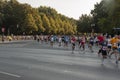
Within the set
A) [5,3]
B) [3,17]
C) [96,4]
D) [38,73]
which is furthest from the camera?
[5,3]

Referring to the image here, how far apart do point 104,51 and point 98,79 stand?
775 cm

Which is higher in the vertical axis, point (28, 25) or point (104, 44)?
point (28, 25)

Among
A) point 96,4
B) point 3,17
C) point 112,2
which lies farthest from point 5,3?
point 112,2

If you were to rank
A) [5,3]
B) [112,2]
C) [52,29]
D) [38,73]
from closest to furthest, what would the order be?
[38,73] < [112,2] < [5,3] < [52,29]

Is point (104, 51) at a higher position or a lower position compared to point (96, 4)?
lower

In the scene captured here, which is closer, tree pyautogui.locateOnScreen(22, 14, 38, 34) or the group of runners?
the group of runners

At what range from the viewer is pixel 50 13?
635 feet

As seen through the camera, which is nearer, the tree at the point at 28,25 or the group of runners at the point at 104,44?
the group of runners at the point at 104,44

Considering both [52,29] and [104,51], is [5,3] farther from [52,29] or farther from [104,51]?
[104,51]

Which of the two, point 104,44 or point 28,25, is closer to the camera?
point 104,44

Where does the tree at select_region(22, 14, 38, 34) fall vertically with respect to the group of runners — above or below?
above

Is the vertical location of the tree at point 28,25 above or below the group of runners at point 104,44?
above

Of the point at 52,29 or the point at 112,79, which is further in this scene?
the point at 52,29

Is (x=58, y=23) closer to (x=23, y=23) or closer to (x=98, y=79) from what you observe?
(x=23, y=23)
